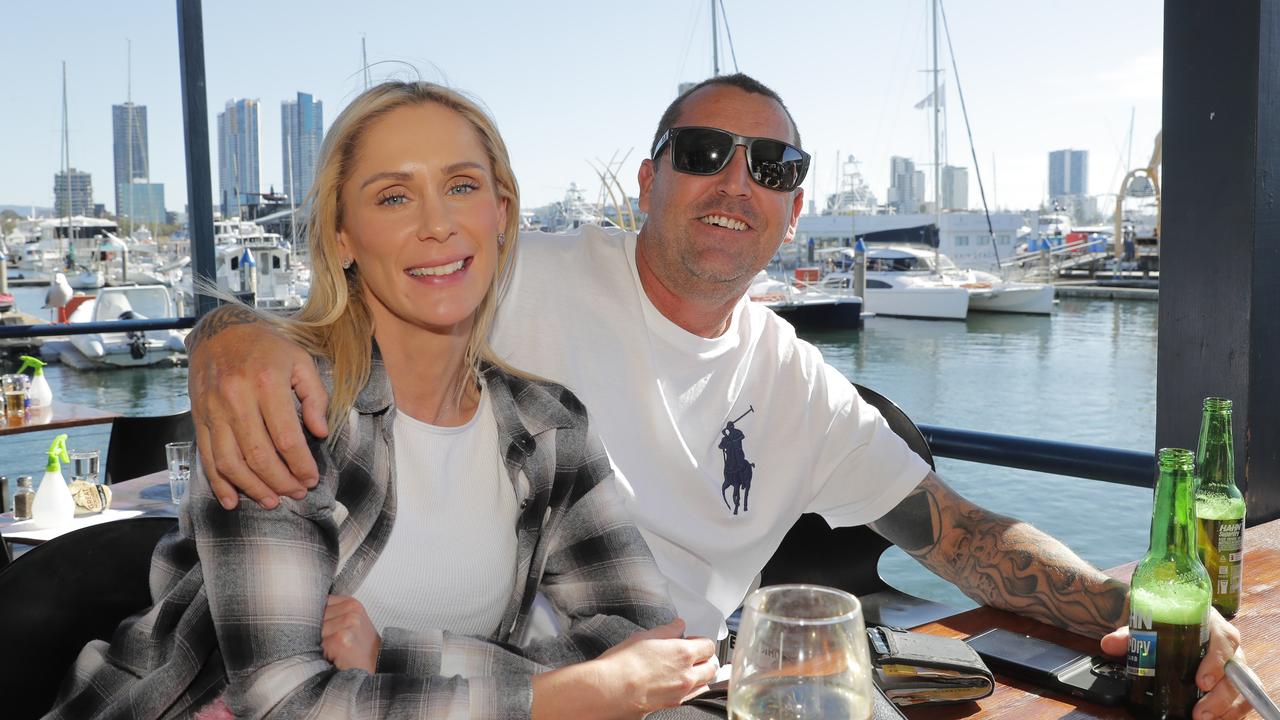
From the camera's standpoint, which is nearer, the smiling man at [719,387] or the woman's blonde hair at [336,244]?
the woman's blonde hair at [336,244]

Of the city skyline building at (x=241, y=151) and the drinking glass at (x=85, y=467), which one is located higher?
the city skyline building at (x=241, y=151)

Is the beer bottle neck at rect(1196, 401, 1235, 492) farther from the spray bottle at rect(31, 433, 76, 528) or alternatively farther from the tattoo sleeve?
the spray bottle at rect(31, 433, 76, 528)

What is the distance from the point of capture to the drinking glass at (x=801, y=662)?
68 centimetres

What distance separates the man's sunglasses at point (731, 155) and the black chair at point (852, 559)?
1.63ft

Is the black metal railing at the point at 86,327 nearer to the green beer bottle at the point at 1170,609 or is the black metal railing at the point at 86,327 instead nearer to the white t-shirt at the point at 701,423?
the white t-shirt at the point at 701,423

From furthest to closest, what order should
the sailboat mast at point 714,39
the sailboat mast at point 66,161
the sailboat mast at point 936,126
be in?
the sailboat mast at point 936,126, the sailboat mast at point 66,161, the sailboat mast at point 714,39

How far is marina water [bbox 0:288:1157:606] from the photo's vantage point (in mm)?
10344

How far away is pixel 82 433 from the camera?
1399 cm

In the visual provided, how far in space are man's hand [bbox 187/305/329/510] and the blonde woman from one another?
1.5 inches

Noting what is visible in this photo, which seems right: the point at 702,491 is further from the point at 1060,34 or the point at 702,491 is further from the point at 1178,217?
the point at 1060,34

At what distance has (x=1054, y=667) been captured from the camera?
1.29 m

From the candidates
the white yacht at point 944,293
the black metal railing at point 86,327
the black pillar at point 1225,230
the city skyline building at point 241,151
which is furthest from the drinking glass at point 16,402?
the white yacht at point 944,293

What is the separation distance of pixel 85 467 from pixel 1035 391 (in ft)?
71.1

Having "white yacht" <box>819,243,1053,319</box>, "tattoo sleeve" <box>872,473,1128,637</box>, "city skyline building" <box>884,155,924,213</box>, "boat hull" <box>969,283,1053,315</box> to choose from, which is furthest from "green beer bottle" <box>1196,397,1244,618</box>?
"city skyline building" <box>884,155,924,213</box>
